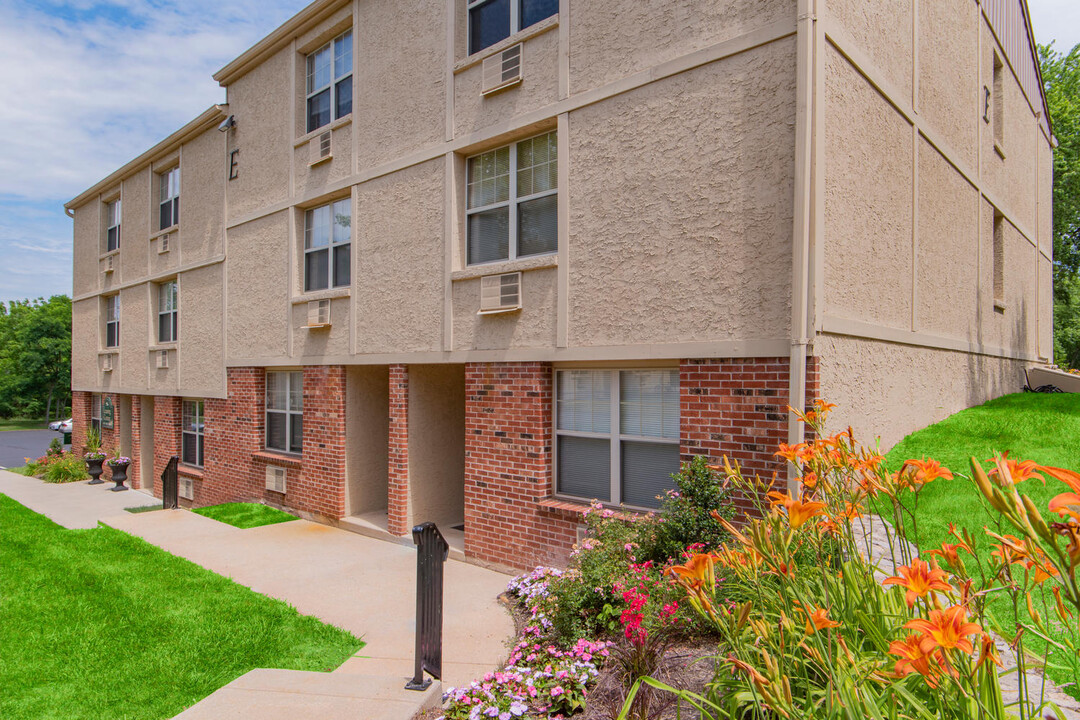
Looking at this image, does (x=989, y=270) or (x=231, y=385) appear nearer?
(x=989, y=270)

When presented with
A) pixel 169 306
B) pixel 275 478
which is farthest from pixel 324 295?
pixel 169 306

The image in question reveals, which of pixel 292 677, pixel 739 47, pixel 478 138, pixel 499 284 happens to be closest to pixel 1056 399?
pixel 739 47

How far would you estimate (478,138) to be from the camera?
8.26 metres

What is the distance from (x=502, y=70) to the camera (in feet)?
26.1

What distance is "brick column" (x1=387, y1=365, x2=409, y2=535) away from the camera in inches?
371

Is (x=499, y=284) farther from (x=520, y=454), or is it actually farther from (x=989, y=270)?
(x=989, y=270)

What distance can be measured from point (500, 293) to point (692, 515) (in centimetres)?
379

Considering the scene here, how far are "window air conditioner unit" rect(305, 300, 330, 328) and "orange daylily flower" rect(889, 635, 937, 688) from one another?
9966 millimetres

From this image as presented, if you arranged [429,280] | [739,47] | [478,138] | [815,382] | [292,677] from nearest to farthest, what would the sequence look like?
[292,677] < [815,382] < [739,47] < [478,138] < [429,280]

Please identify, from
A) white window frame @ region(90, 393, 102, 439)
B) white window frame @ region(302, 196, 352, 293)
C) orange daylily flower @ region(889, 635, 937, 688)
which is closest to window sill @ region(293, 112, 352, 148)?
white window frame @ region(302, 196, 352, 293)

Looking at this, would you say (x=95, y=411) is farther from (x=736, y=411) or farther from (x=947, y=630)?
(x=947, y=630)

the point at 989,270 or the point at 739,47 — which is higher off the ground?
the point at 739,47

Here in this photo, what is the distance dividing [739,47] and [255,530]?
9.59 m

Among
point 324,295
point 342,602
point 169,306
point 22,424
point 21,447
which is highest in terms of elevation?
point 169,306
